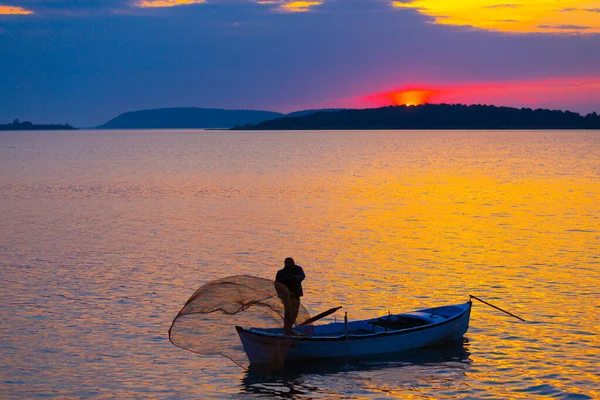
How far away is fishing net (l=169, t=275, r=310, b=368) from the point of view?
21.2 metres

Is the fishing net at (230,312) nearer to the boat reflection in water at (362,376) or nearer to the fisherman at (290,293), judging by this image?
the fisherman at (290,293)

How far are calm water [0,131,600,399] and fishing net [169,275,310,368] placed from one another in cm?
56

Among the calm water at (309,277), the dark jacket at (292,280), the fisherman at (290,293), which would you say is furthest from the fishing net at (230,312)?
the calm water at (309,277)

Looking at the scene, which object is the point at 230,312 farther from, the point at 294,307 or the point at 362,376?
the point at 362,376

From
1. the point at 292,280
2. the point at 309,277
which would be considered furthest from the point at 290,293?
the point at 309,277

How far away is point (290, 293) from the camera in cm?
2139

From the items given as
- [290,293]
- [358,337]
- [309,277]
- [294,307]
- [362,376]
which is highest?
[290,293]

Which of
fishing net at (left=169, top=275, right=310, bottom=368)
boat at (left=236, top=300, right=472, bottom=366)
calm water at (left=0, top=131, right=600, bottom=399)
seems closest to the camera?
calm water at (left=0, top=131, right=600, bottom=399)

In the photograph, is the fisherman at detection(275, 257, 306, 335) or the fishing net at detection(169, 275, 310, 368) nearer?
Answer: the fishing net at detection(169, 275, 310, 368)

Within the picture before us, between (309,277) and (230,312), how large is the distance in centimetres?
1109

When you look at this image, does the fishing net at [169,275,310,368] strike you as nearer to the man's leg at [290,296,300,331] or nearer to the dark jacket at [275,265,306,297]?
the man's leg at [290,296,300,331]

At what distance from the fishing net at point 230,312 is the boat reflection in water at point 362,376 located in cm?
108

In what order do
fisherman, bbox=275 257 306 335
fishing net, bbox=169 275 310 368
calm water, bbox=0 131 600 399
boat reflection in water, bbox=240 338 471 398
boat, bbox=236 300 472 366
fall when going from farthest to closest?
fisherman, bbox=275 257 306 335 < fishing net, bbox=169 275 310 368 < boat, bbox=236 300 472 366 < calm water, bbox=0 131 600 399 < boat reflection in water, bbox=240 338 471 398

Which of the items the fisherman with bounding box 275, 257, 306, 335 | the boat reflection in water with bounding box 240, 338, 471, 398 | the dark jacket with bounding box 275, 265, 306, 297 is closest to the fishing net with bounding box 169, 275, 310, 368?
the fisherman with bounding box 275, 257, 306, 335
